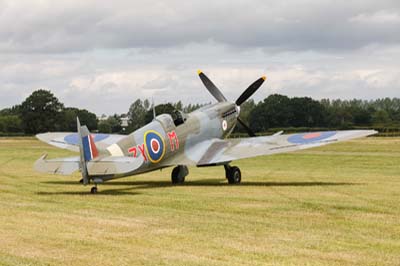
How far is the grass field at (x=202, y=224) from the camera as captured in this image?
8.91 metres

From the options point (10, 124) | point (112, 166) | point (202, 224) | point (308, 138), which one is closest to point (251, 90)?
point (308, 138)

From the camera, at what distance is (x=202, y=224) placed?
38.4 feet

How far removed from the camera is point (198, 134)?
23.0 metres

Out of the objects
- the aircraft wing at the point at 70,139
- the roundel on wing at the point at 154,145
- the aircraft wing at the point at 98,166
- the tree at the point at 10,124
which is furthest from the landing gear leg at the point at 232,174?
the tree at the point at 10,124

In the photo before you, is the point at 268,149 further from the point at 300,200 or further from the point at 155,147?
the point at 300,200

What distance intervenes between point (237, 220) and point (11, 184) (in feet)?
35.5

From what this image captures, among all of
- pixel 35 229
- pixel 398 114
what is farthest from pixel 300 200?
pixel 398 114

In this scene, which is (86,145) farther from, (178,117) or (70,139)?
(70,139)

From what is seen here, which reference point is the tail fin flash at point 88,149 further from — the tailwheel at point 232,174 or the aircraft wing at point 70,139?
the aircraft wing at point 70,139

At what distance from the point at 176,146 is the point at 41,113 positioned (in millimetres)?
100764

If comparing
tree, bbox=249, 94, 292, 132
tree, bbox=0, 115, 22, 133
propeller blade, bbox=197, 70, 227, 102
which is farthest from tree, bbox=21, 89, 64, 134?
propeller blade, bbox=197, 70, 227, 102

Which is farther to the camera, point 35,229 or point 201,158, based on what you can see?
point 201,158

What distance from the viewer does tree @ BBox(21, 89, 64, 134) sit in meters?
117

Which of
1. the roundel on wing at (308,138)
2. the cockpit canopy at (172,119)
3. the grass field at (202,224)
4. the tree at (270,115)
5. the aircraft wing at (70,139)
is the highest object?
the tree at (270,115)
